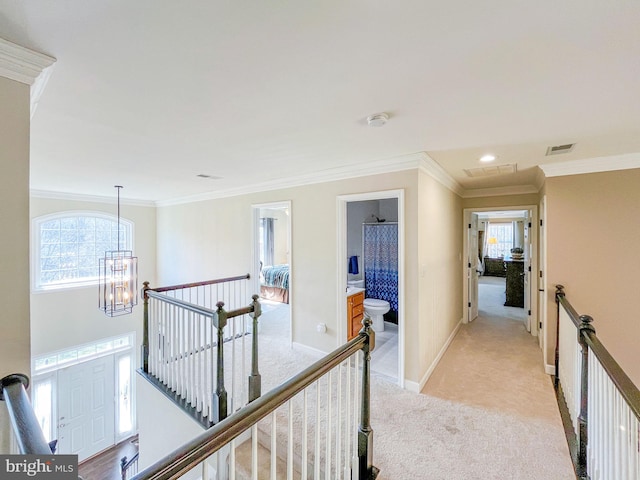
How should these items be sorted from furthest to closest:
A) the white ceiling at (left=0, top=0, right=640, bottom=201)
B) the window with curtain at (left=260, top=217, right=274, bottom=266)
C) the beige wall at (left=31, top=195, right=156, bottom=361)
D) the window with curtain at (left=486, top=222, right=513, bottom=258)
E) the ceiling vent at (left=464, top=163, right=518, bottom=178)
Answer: the window with curtain at (left=486, top=222, right=513, bottom=258) < the window with curtain at (left=260, top=217, right=274, bottom=266) < the beige wall at (left=31, top=195, right=156, bottom=361) < the ceiling vent at (left=464, top=163, right=518, bottom=178) < the white ceiling at (left=0, top=0, right=640, bottom=201)

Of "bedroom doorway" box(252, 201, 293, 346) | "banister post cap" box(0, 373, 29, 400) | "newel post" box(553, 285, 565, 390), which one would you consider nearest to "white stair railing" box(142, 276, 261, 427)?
"banister post cap" box(0, 373, 29, 400)

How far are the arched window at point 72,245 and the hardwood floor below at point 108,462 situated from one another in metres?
3.22

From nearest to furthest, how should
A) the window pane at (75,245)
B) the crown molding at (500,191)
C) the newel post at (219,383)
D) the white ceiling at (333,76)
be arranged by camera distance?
the white ceiling at (333,76), the newel post at (219,383), the crown molding at (500,191), the window pane at (75,245)

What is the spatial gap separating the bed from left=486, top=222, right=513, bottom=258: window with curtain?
29.3 feet

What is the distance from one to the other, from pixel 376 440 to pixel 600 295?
2.79 metres

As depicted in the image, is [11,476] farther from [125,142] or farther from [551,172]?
[551,172]

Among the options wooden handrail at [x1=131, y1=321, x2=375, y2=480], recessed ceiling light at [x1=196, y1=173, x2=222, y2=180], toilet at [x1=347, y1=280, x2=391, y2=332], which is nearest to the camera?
wooden handrail at [x1=131, y1=321, x2=375, y2=480]

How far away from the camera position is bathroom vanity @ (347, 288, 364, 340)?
3.85m

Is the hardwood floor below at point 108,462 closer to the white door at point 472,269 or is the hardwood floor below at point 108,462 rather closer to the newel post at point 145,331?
the newel post at point 145,331

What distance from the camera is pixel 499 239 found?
444 inches

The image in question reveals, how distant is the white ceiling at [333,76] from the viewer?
1.03 m

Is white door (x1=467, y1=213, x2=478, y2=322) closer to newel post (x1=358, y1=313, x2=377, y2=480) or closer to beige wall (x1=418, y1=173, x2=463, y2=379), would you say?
beige wall (x1=418, y1=173, x2=463, y2=379)

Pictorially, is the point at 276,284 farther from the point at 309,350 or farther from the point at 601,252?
the point at 601,252

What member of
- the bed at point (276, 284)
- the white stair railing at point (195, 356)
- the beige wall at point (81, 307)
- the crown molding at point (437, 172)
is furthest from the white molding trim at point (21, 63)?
the bed at point (276, 284)
